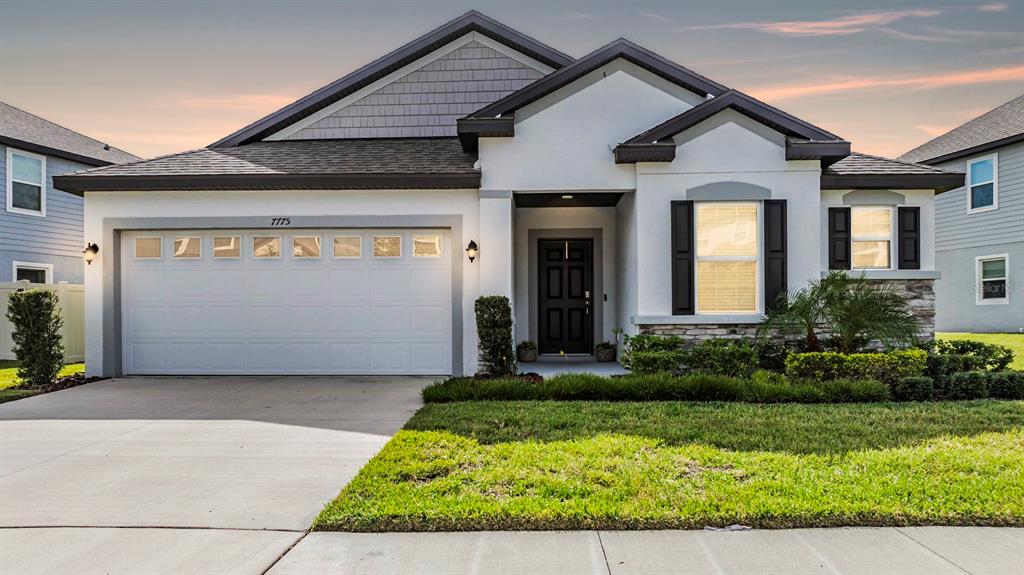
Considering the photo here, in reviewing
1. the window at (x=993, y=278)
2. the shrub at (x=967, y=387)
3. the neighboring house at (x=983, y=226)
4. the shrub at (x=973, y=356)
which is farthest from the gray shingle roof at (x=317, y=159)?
the window at (x=993, y=278)

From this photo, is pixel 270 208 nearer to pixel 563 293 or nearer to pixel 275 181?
pixel 275 181

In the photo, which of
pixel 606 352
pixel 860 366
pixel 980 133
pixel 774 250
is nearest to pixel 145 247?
pixel 606 352

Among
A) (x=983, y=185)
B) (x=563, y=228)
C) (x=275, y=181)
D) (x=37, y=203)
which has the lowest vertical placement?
(x=563, y=228)

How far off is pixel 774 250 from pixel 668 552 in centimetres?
730

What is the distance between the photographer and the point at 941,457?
4.91 m

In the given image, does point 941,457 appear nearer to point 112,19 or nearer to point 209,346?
point 209,346

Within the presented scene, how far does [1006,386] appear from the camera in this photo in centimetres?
782

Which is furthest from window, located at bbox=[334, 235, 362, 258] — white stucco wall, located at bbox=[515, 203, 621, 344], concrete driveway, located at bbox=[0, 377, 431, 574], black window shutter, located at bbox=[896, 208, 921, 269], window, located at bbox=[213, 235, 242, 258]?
black window shutter, located at bbox=[896, 208, 921, 269]

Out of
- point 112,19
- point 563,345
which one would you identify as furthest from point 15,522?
point 112,19

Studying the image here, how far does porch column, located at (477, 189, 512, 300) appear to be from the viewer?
9.95m

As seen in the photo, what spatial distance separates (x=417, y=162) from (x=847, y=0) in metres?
9.25

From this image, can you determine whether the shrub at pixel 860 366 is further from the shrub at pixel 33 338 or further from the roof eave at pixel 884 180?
the shrub at pixel 33 338

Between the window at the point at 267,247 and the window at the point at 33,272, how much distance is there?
9.34 metres

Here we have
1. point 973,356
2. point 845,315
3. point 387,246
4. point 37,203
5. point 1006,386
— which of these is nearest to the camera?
point 1006,386
